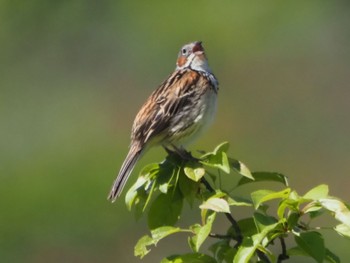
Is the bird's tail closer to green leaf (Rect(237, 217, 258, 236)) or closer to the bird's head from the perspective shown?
the bird's head

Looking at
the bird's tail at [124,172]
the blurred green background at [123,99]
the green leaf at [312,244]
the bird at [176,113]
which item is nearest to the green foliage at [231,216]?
the green leaf at [312,244]

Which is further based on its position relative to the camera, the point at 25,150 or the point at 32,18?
the point at 32,18

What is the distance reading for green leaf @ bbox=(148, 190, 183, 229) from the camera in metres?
2.99

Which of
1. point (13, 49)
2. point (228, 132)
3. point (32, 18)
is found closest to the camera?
point (228, 132)

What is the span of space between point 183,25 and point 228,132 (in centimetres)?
357

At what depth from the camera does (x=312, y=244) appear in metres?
2.69

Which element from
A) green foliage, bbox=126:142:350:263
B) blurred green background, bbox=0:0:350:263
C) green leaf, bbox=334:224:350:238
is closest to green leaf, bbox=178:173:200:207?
green foliage, bbox=126:142:350:263

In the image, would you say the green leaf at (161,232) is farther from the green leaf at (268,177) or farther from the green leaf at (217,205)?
the green leaf at (268,177)

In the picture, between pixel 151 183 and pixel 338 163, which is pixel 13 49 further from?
pixel 151 183

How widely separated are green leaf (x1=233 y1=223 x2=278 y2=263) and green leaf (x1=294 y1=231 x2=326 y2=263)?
0.06m

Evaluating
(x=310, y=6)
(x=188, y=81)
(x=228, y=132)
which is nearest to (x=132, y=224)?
(x=228, y=132)

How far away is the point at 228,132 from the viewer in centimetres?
1009

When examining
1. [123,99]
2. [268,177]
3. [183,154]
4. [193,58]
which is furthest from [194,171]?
[123,99]

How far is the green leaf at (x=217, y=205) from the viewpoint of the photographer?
2703 millimetres
